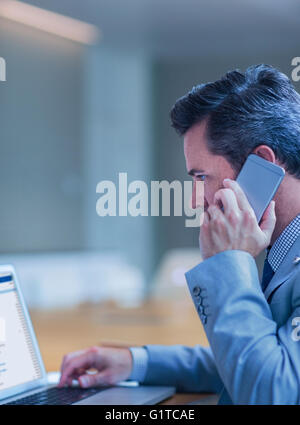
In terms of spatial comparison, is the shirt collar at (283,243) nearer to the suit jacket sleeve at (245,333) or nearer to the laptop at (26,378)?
the suit jacket sleeve at (245,333)

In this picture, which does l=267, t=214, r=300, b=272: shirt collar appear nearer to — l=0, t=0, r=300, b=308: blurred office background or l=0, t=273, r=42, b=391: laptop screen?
l=0, t=273, r=42, b=391: laptop screen

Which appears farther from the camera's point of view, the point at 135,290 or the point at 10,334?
the point at 135,290

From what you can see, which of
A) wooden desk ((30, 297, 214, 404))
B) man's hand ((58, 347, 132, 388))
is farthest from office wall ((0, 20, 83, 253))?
man's hand ((58, 347, 132, 388))

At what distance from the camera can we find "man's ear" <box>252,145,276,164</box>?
3.09 feet

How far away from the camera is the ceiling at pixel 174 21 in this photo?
3613mm

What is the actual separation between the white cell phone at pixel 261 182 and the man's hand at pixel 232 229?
3 centimetres

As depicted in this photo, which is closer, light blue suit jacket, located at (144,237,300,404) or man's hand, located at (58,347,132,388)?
light blue suit jacket, located at (144,237,300,404)

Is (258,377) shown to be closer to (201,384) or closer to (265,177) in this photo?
(265,177)

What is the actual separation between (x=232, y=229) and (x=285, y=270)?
102 millimetres

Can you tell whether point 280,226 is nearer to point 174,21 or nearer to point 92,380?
point 92,380

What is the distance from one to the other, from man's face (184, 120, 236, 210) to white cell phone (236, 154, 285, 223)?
5cm

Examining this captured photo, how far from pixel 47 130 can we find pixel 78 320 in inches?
68.8

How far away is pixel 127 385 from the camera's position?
46.9 inches
